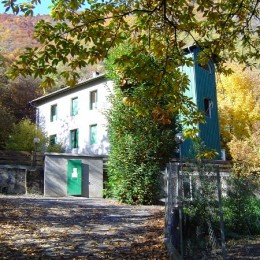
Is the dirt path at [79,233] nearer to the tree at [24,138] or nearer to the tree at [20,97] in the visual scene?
the tree at [24,138]

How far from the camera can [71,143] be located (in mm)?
33906

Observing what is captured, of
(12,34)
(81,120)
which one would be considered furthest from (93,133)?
(12,34)

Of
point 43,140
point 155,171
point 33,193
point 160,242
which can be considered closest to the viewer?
point 160,242

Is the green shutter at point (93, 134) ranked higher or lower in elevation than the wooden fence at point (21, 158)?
higher

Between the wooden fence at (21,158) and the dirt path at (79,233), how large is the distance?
10269mm

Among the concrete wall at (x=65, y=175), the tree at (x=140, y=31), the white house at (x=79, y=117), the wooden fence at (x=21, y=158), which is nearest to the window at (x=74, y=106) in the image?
the white house at (x=79, y=117)

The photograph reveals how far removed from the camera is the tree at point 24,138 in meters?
28.8

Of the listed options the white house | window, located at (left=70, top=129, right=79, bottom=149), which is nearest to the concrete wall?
the white house

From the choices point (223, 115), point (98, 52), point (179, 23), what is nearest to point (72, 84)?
point (98, 52)

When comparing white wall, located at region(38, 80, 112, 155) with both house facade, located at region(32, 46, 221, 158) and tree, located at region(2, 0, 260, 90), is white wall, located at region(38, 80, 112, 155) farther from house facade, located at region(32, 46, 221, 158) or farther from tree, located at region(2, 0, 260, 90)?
tree, located at region(2, 0, 260, 90)

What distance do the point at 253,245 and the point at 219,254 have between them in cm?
248

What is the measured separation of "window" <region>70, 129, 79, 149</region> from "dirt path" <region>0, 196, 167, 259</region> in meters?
19.7

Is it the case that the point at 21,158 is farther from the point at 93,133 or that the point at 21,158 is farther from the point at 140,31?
the point at 140,31

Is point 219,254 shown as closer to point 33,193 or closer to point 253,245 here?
point 253,245
